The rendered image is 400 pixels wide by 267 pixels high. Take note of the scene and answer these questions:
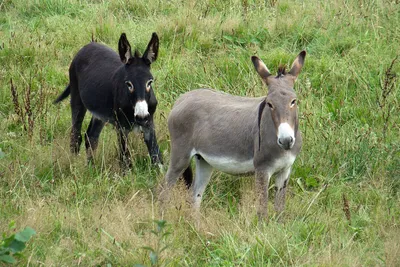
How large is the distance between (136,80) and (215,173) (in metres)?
1.21

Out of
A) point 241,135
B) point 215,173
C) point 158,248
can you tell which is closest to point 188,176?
point 215,173

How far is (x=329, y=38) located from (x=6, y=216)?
15.9 feet

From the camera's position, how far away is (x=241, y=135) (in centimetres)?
634

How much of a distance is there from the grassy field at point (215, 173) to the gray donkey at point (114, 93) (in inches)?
6.7

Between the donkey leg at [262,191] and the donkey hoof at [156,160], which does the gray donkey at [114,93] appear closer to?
the donkey hoof at [156,160]

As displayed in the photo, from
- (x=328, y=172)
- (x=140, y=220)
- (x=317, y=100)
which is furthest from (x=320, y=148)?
(x=140, y=220)

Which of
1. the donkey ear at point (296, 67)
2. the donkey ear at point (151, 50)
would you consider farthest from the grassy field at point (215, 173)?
the donkey ear at point (296, 67)

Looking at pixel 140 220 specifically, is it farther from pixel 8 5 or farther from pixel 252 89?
pixel 8 5

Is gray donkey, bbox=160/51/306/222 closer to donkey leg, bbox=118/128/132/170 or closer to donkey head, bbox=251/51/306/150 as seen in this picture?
donkey head, bbox=251/51/306/150

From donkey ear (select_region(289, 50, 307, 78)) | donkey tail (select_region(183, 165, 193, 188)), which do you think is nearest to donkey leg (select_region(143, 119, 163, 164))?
donkey tail (select_region(183, 165, 193, 188))

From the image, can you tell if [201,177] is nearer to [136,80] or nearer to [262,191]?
[262,191]

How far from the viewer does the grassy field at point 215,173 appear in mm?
5691

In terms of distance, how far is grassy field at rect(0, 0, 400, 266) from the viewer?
224 inches

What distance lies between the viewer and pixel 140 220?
6.18 meters
